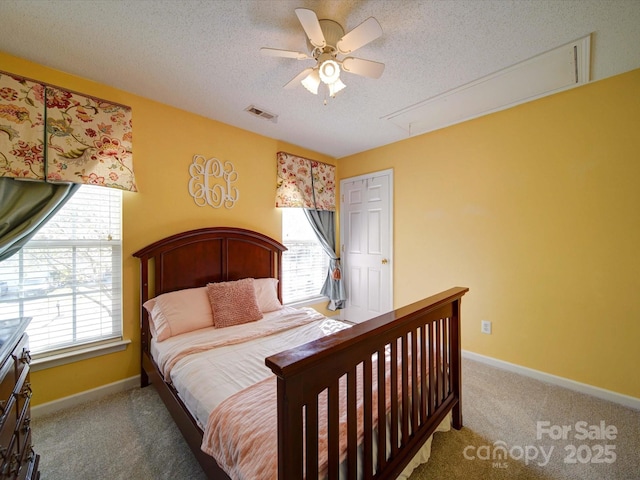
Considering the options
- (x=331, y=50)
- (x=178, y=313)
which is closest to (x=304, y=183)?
(x=331, y=50)

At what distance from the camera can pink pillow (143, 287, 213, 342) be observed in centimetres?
205

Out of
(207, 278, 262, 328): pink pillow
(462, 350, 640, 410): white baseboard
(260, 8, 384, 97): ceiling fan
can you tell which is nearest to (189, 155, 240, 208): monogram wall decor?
(207, 278, 262, 328): pink pillow

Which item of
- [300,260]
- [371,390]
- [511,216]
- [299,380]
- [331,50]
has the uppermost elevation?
[331,50]

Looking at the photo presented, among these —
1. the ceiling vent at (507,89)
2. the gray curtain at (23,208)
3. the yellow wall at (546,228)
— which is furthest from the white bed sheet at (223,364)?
the ceiling vent at (507,89)

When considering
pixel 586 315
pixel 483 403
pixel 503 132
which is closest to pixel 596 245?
pixel 586 315

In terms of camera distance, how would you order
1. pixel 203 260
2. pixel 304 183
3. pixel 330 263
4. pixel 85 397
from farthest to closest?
pixel 330 263, pixel 304 183, pixel 203 260, pixel 85 397

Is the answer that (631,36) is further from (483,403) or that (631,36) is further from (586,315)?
(483,403)

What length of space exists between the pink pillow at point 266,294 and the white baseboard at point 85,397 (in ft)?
3.94

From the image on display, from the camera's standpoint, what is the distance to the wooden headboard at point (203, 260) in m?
2.29

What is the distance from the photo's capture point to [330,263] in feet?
12.9

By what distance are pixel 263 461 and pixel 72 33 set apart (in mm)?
2527

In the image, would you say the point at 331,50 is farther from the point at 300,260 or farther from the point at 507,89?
the point at 300,260

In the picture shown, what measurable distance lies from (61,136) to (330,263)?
3.09m

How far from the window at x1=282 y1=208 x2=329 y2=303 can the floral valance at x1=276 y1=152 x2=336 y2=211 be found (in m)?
0.19
